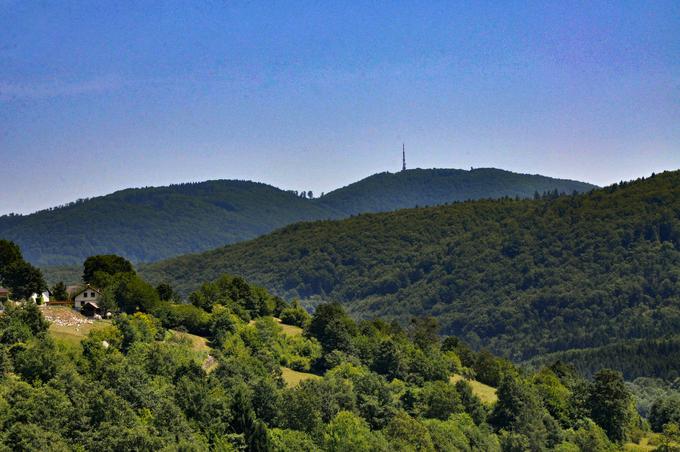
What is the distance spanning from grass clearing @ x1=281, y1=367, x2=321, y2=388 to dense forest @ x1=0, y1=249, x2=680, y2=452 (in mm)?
272

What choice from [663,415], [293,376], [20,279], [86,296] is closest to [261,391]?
[293,376]

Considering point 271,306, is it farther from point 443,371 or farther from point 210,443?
point 210,443

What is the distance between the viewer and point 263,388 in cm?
8219

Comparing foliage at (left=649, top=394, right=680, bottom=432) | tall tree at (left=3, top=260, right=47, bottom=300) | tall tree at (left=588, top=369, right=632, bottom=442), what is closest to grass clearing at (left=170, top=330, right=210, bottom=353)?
tall tree at (left=3, top=260, right=47, bottom=300)

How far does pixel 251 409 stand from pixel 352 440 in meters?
→ 7.76

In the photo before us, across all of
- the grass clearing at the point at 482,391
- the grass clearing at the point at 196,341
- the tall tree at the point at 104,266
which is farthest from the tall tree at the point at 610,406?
the tall tree at the point at 104,266

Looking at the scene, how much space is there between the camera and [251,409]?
3056 inches

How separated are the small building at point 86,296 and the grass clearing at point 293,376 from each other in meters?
18.1

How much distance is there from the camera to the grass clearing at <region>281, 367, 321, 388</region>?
95.5 metres

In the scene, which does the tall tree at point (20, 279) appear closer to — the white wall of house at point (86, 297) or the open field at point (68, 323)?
the white wall of house at point (86, 297)

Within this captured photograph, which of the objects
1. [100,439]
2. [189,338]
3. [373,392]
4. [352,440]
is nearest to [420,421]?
[373,392]

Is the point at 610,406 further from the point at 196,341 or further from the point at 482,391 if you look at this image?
the point at 196,341

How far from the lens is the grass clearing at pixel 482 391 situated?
110238 millimetres

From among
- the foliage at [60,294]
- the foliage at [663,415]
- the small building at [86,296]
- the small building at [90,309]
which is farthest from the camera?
the foliage at [663,415]
